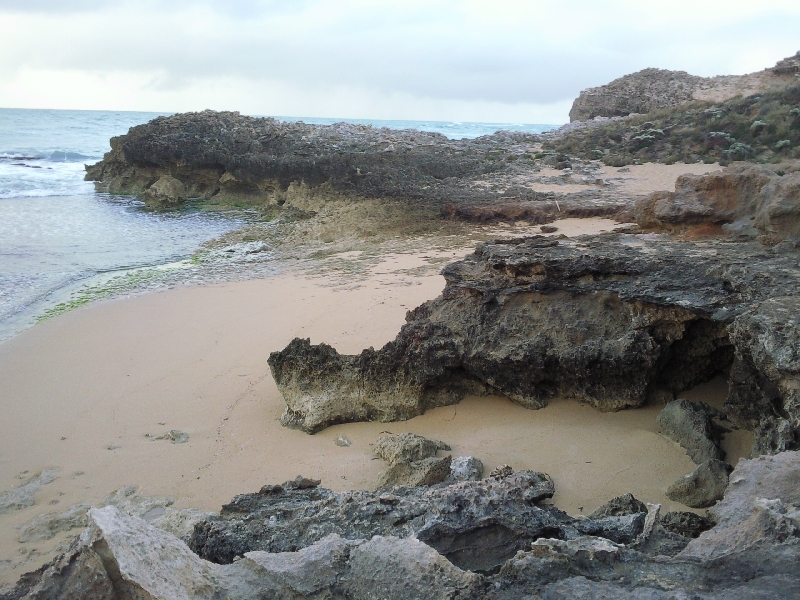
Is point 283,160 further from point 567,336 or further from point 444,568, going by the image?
point 444,568

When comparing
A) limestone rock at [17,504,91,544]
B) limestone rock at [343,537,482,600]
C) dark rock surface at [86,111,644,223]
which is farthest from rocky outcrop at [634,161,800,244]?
dark rock surface at [86,111,644,223]

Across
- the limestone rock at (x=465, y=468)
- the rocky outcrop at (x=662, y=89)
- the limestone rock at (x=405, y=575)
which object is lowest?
the limestone rock at (x=465, y=468)

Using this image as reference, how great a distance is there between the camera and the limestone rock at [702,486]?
2.71 meters

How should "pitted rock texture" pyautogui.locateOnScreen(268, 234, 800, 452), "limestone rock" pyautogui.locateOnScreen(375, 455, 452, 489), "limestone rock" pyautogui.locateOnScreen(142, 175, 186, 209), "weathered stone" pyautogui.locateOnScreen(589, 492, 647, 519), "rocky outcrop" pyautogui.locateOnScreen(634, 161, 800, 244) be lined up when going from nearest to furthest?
"weathered stone" pyautogui.locateOnScreen(589, 492, 647, 519) → "limestone rock" pyautogui.locateOnScreen(375, 455, 452, 489) → "pitted rock texture" pyautogui.locateOnScreen(268, 234, 800, 452) → "rocky outcrop" pyautogui.locateOnScreen(634, 161, 800, 244) → "limestone rock" pyautogui.locateOnScreen(142, 175, 186, 209)

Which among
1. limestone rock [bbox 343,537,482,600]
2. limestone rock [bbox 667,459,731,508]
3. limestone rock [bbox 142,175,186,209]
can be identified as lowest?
limestone rock [bbox 667,459,731,508]

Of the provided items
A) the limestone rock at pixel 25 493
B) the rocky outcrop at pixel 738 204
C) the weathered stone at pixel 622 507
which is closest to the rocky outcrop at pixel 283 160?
the rocky outcrop at pixel 738 204

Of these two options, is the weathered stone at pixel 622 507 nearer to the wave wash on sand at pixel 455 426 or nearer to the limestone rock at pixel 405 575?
the wave wash on sand at pixel 455 426

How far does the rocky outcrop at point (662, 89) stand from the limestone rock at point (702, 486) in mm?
21005

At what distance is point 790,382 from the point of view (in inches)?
101

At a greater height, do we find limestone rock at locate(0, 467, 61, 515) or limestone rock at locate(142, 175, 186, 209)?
limestone rock at locate(142, 175, 186, 209)

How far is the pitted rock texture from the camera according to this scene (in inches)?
130

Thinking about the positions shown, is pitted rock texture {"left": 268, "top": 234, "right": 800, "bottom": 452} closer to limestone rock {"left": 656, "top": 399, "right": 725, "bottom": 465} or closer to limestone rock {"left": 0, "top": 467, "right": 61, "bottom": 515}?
limestone rock {"left": 656, "top": 399, "right": 725, "bottom": 465}

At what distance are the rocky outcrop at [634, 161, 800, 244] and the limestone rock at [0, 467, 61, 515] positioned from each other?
4.21m

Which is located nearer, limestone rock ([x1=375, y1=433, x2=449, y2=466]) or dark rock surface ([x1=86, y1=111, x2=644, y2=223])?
limestone rock ([x1=375, y1=433, x2=449, y2=466])
